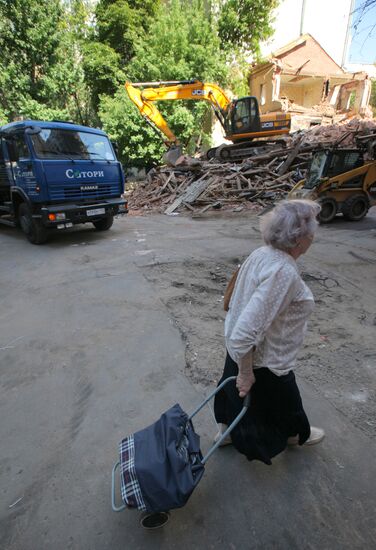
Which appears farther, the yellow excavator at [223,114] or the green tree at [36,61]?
the green tree at [36,61]

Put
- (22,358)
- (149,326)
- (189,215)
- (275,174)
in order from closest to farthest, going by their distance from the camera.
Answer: (22,358), (149,326), (189,215), (275,174)

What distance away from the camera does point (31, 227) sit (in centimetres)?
743

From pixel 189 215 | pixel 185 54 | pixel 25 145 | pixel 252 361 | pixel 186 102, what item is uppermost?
pixel 185 54

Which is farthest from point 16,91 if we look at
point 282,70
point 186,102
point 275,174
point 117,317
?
point 117,317

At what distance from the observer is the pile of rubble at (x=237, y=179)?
1275cm

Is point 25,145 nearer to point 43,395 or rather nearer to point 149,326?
point 149,326

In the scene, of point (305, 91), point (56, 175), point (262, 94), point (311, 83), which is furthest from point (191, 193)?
point (305, 91)

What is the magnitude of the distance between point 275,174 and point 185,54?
1123 cm

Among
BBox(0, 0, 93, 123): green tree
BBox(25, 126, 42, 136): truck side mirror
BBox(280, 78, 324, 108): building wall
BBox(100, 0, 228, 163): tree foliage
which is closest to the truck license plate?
BBox(25, 126, 42, 136): truck side mirror

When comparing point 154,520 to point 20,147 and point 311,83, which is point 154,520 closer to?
point 20,147

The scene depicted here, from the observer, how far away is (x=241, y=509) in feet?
5.71

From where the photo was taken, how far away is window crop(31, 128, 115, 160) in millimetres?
6773

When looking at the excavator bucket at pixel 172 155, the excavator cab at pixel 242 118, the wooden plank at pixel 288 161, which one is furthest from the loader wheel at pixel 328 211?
the excavator bucket at pixel 172 155

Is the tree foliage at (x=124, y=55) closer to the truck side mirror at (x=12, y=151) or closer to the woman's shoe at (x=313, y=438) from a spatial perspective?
the truck side mirror at (x=12, y=151)
